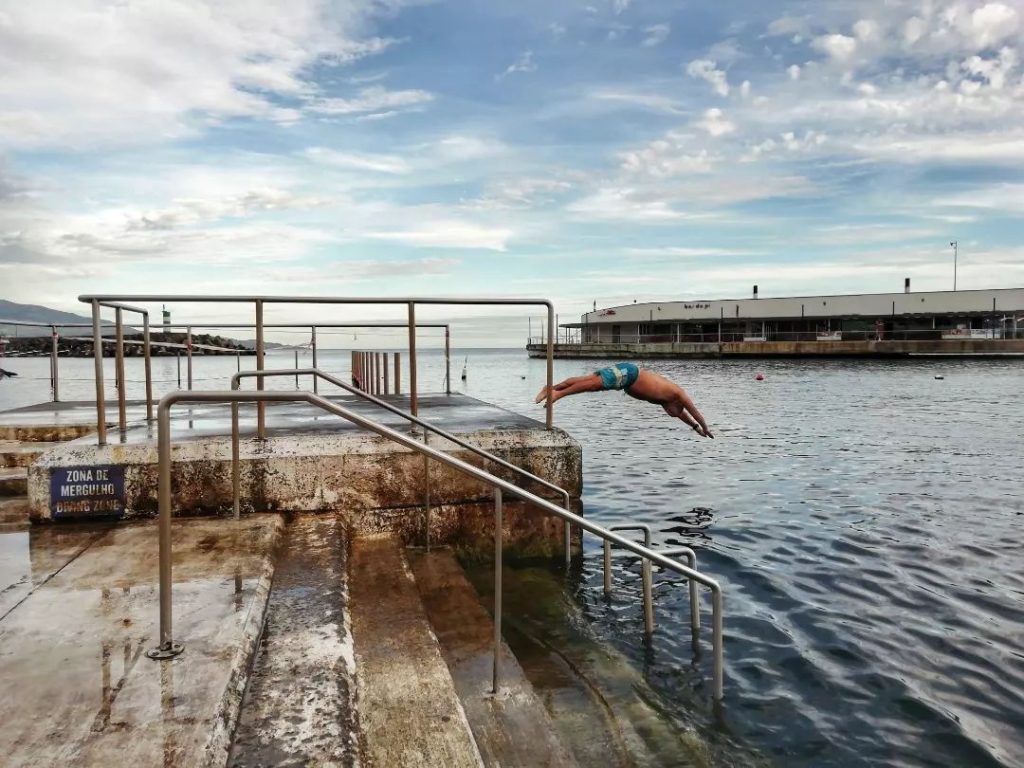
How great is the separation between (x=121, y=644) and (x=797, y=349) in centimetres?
7631

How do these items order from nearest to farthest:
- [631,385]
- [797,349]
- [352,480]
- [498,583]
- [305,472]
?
[498,583] → [305,472] → [352,480] → [631,385] → [797,349]

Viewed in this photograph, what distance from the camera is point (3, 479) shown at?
6473 mm

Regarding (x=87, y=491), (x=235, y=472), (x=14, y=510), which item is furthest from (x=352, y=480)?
(x=14, y=510)

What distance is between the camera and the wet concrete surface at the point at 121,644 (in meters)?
2.33

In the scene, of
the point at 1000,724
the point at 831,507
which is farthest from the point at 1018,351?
the point at 1000,724

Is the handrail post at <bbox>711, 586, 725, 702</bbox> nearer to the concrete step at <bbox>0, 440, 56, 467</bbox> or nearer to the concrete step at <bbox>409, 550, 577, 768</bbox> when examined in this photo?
the concrete step at <bbox>409, 550, 577, 768</bbox>

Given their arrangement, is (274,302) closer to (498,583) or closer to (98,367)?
(98,367)

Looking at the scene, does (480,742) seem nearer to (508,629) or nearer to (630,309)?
(508,629)

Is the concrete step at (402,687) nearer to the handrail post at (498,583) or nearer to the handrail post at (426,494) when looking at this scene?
the handrail post at (498,583)

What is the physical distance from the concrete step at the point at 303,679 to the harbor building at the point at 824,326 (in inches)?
2895

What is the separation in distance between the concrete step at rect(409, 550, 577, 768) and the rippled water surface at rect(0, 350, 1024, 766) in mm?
1228

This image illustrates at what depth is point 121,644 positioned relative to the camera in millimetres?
3072

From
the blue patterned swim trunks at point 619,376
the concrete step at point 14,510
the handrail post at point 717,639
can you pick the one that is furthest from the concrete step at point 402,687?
the blue patterned swim trunks at point 619,376

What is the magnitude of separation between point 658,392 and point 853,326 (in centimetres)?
7582
